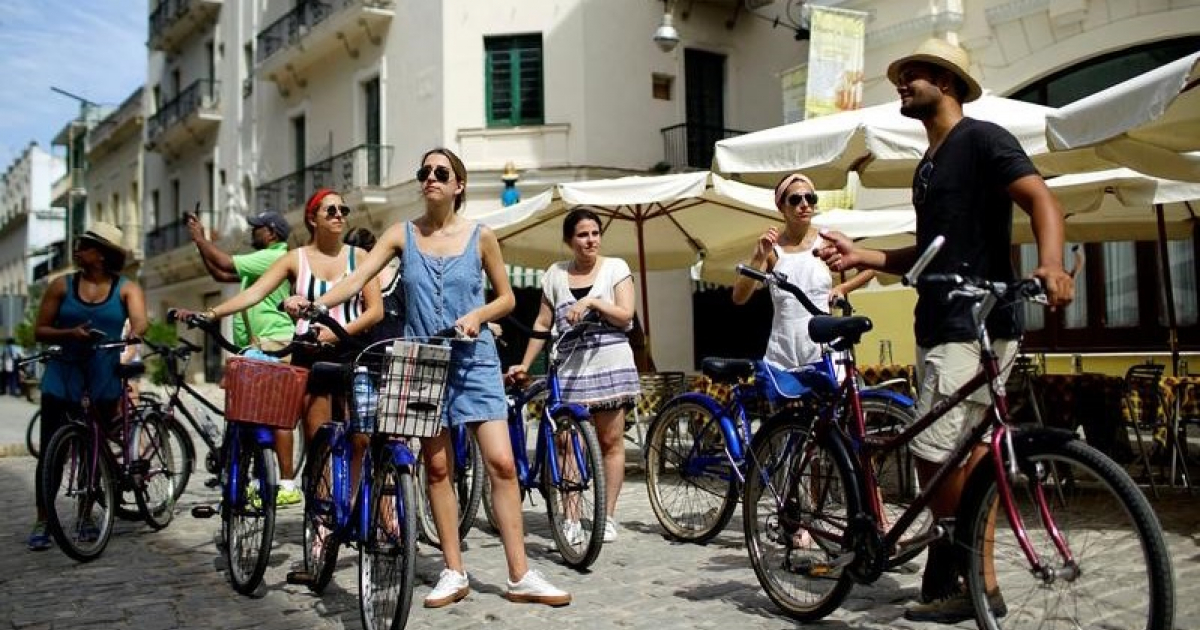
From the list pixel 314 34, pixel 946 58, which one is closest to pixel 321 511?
pixel 946 58

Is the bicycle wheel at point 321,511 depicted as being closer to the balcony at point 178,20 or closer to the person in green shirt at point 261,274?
the person in green shirt at point 261,274

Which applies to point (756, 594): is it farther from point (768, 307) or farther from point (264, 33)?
→ point (264, 33)

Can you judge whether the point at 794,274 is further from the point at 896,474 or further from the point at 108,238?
the point at 108,238

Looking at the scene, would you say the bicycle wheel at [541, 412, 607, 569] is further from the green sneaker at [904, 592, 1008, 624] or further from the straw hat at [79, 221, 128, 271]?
the straw hat at [79, 221, 128, 271]

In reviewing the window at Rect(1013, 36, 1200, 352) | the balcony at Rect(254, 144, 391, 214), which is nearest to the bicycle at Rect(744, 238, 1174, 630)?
the window at Rect(1013, 36, 1200, 352)

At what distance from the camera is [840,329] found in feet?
12.9

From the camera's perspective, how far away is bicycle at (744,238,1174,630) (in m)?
2.98

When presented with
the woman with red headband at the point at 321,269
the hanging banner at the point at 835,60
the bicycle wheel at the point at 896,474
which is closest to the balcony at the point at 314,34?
the hanging banner at the point at 835,60

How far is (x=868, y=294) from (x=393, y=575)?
11.9 meters

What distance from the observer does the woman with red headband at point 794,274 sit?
539 cm

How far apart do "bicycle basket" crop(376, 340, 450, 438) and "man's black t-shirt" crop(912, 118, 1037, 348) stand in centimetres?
180

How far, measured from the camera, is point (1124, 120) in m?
5.32

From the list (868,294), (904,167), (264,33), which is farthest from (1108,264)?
(264,33)

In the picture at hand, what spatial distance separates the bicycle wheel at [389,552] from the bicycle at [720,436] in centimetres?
146
